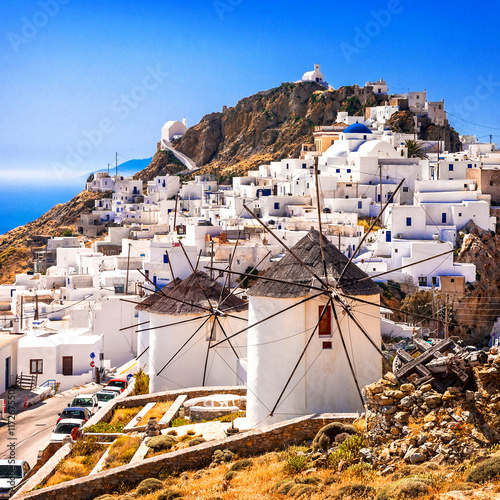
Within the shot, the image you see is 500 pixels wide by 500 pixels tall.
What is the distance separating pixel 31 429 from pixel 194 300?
5821mm

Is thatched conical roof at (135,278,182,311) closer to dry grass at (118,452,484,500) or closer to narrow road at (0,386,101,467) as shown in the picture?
narrow road at (0,386,101,467)

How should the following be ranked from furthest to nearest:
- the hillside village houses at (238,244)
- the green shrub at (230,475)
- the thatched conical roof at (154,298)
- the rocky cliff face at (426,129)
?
the rocky cliff face at (426,129) → the hillside village houses at (238,244) → the thatched conical roof at (154,298) → the green shrub at (230,475)

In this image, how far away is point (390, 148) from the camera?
190 ft

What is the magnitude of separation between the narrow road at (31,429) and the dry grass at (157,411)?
2.85m

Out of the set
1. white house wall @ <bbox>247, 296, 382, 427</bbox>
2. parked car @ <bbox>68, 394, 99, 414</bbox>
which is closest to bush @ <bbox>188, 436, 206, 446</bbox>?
white house wall @ <bbox>247, 296, 382, 427</bbox>

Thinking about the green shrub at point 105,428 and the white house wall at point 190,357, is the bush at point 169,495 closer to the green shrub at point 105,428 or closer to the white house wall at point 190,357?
the green shrub at point 105,428

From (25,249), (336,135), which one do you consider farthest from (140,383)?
(25,249)

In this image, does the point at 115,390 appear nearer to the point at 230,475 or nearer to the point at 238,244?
the point at 230,475

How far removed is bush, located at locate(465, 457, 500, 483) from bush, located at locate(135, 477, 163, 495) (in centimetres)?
553

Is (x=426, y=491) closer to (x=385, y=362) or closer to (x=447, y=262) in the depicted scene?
(x=385, y=362)

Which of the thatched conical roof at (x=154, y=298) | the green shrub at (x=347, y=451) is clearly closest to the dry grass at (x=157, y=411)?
the thatched conical roof at (x=154, y=298)

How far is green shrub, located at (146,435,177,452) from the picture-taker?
48.0 ft

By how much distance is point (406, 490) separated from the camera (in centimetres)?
944

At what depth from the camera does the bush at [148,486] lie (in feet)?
42.1
